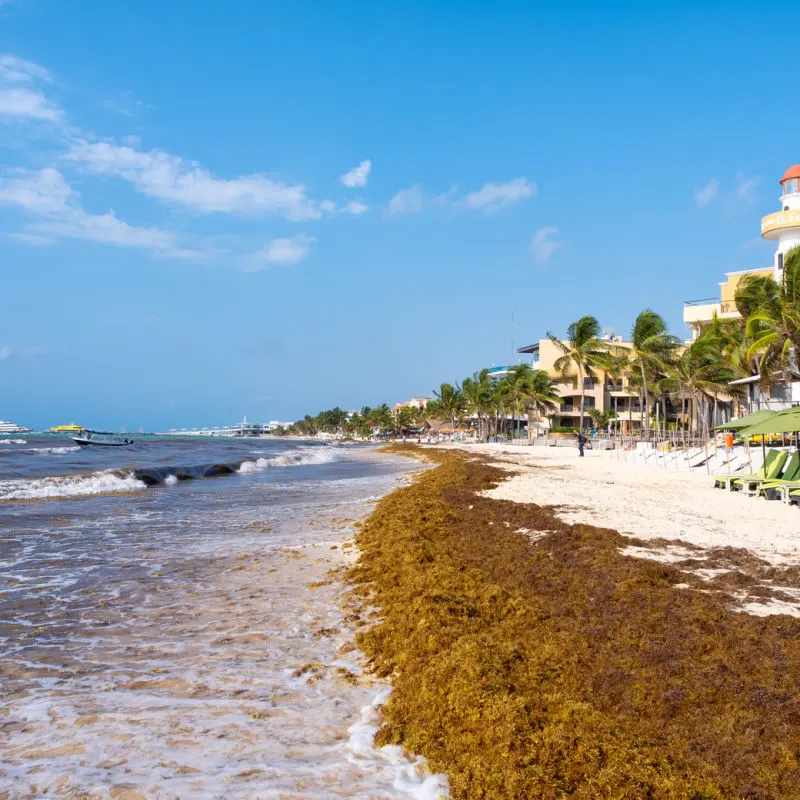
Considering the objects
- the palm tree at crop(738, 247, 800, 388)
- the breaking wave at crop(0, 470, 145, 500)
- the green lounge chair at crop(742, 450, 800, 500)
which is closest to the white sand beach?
the green lounge chair at crop(742, 450, 800, 500)

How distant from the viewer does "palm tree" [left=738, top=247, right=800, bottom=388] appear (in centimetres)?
2389

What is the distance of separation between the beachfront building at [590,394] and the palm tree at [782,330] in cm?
3913

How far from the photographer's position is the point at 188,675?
15.8ft

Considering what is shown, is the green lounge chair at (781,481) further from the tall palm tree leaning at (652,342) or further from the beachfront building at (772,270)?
the tall palm tree leaning at (652,342)

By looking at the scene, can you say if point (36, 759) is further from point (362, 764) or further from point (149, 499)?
point (149, 499)

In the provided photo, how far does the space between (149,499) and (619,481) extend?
50.0 feet

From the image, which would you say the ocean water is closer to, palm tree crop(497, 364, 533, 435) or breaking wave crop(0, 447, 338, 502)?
breaking wave crop(0, 447, 338, 502)

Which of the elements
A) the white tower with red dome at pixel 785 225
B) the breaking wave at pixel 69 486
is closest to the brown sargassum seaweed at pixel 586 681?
the breaking wave at pixel 69 486

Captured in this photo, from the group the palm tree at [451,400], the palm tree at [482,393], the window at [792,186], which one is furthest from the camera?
the palm tree at [451,400]

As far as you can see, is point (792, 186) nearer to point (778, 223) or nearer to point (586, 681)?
point (778, 223)

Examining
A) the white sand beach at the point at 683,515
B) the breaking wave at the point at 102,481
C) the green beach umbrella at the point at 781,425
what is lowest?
the breaking wave at the point at 102,481

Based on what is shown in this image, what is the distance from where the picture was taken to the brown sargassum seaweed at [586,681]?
3.09 metres

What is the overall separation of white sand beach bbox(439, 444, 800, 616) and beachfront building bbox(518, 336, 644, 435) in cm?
5177

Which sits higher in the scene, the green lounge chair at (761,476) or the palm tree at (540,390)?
the palm tree at (540,390)
